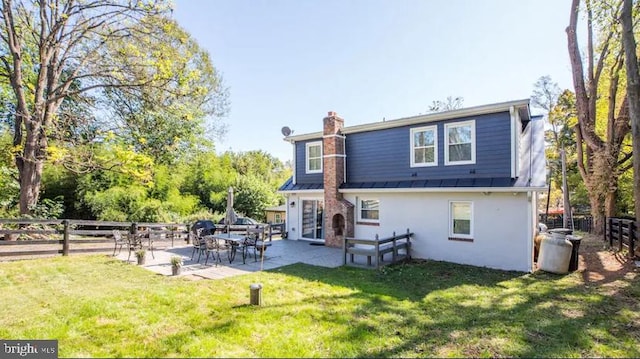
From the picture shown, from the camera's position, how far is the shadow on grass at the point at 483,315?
4262mm

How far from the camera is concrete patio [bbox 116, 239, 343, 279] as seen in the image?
827 cm

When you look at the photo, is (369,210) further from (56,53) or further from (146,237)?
(56,53)

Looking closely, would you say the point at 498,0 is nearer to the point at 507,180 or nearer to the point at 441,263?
the point at 507,180

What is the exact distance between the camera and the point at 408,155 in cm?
1138

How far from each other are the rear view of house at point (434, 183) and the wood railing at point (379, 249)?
1.33 ft

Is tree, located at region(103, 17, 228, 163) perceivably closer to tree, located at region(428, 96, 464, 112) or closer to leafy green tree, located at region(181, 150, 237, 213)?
leafy green tree, located at region(181, 150, 237, 213)

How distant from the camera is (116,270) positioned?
8.07 m

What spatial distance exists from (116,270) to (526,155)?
41.8 ft

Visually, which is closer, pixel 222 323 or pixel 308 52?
pixel 222 323

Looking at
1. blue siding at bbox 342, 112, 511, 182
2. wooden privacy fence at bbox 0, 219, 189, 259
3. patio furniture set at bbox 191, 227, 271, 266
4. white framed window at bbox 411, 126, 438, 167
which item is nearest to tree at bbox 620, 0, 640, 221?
blue siding at bbox 342, 112, 511, 182

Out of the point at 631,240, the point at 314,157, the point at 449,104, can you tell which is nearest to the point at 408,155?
the point at 314,157

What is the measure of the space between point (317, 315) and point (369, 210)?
744cm

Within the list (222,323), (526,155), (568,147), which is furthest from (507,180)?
(568,147)

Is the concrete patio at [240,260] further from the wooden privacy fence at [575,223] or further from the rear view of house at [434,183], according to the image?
the wooden privacy fence at [575,223]
